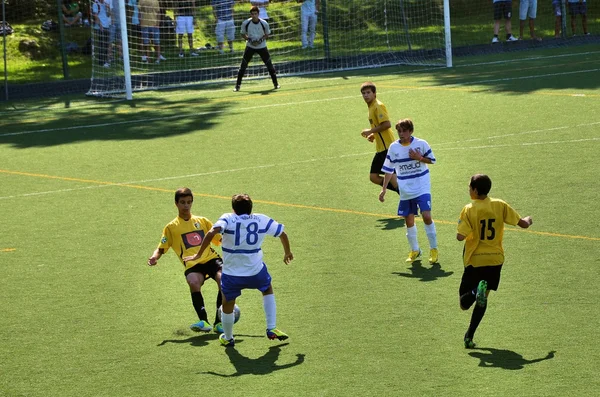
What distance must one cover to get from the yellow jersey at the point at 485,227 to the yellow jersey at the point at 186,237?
7.51 feet

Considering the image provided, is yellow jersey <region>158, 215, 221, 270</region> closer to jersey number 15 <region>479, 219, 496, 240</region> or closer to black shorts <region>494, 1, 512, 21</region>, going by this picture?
jersey number 15 <region>479, 219, 496, 240</region>

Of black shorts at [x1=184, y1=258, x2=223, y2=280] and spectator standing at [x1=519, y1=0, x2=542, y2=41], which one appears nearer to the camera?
black shorts at [x1=184, y1=258, x2=223, y2=280]

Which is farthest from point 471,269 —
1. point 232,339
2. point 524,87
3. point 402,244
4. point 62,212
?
point 524,87

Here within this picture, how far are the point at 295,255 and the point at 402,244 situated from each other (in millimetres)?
1211

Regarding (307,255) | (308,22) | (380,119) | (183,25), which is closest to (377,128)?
(380,119)

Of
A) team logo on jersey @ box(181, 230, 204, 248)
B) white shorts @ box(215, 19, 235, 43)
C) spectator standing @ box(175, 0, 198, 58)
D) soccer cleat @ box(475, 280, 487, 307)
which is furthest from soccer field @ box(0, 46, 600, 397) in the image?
white shorts @ box(215, 19, 235, 43)

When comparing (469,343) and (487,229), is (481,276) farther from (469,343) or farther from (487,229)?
(469,343)

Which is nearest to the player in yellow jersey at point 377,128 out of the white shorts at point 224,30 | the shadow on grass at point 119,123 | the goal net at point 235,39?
the shadow on grass at point 119,123

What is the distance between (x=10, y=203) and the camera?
1534cm

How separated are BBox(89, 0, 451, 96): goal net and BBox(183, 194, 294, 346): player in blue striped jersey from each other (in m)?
17.2

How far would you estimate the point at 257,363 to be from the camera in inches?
337

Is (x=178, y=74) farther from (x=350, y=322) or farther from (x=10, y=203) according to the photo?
(x=350, y=322)

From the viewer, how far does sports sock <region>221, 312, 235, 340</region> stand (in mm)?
8883

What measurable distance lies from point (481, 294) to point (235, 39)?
23118 mm
